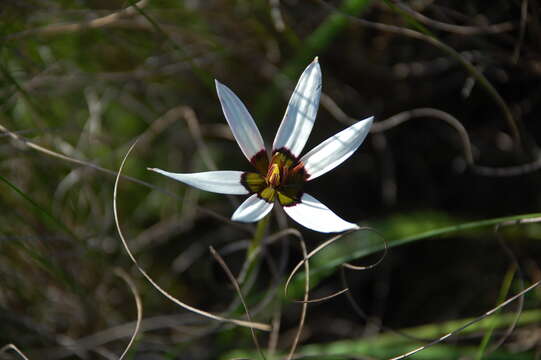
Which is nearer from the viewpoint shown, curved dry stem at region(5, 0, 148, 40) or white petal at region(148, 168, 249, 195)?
white petal at region(148, 168, 249, 195)

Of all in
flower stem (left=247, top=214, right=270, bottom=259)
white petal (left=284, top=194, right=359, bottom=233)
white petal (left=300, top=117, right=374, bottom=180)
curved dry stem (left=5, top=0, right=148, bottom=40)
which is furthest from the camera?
curved dry stem (left=5, top=0, right=148, bottom=40)

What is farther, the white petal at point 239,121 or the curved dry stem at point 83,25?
the curved dry stem at point 83,25

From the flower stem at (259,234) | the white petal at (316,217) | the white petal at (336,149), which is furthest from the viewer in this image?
the flower stem at (259,234)

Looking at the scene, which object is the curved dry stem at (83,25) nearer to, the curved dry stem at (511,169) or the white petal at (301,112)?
the white petal at (301,112)

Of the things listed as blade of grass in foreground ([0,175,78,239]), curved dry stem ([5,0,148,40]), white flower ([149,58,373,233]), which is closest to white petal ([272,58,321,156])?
white flower ([149,58,373,233])

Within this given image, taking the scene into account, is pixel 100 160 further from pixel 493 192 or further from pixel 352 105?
pixel 493 192

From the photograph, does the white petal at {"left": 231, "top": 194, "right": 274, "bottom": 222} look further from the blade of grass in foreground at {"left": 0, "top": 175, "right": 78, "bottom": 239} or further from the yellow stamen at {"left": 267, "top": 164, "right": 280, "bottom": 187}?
the blade of grass in foreground at {"left": 0, "top": 175, "right": 78, "bottom": 239}

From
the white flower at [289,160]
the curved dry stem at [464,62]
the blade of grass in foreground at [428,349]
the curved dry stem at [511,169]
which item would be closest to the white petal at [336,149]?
the white flower at [289,160]
